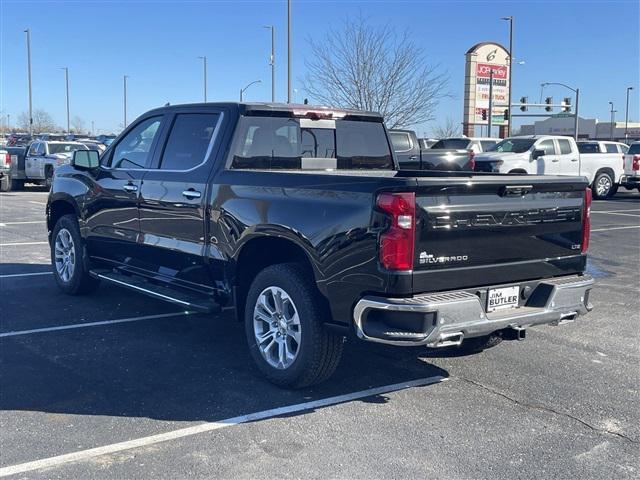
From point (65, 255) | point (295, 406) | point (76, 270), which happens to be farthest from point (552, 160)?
point (295, 406)

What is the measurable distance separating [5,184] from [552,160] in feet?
59.2

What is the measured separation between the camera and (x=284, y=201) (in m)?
4.94

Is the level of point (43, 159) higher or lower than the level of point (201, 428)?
higher

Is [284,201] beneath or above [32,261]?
above

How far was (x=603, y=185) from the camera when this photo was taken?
2442 cm

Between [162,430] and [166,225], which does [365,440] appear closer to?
[162,430]

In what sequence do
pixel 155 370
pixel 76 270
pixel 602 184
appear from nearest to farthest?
pixel 155 370
pixel 76 270
pixel 602 184

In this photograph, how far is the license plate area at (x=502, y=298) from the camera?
4664mm

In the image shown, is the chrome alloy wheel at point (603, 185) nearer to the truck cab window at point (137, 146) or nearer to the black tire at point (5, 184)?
the black tire at point (5, 184)

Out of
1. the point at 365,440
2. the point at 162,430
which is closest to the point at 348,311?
the point at 365,440

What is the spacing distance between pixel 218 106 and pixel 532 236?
2669 mm

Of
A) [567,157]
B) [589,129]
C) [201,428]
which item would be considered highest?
[589,129]

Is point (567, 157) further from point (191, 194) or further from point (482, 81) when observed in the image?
point (482, 81)

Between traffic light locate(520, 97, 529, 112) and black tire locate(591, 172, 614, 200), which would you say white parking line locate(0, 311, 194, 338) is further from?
traffic light locate(520, 97, 529, 112)
